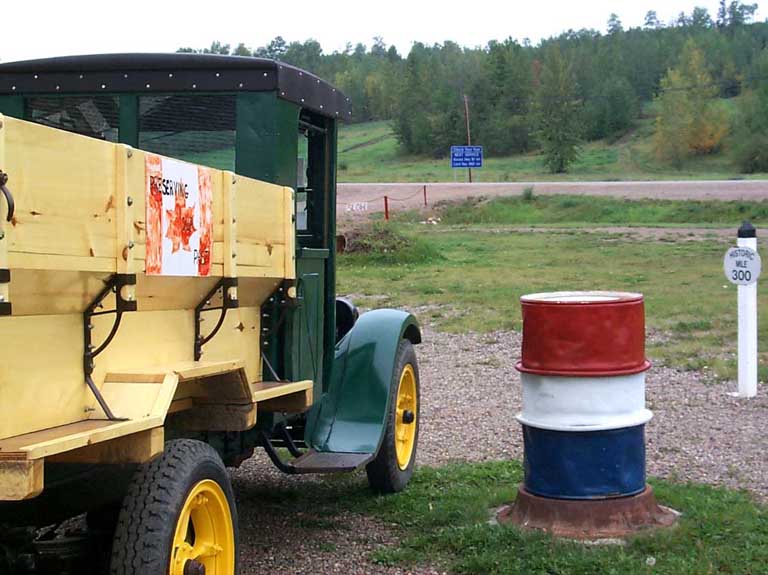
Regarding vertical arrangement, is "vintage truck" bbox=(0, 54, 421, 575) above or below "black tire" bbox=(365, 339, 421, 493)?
above

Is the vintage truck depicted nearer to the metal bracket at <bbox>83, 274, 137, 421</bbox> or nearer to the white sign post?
the metal bracket at <bbox>83, 274, 137, 421</bbox>

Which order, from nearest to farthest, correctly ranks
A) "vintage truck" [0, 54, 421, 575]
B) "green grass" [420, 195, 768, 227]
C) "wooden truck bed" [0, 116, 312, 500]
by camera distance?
"wooden truck bed" [0, 116, 312, 500] → "vintage truck" [0, 54, 421, 575] → "green grass" [420, 195, 768, 227]

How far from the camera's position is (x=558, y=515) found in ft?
17.1

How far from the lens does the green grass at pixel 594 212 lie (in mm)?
31781

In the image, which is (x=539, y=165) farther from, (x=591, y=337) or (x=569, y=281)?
(x=591, y=337)

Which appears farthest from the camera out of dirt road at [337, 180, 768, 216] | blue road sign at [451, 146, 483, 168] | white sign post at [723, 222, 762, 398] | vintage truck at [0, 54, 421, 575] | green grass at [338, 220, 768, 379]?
blue road sign at [451, 146, 483, 168]

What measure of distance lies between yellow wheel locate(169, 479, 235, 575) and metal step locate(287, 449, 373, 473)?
4.04ft

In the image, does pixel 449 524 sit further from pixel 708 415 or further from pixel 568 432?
pixel 708 415

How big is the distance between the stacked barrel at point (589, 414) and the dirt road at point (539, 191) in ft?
91.1

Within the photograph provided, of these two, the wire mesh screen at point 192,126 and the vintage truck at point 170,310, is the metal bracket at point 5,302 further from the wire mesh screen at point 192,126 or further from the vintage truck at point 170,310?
the wire mesh screen at point 192,126

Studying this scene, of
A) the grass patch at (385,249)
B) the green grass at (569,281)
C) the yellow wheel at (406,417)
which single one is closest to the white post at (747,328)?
the green grass at (569,281)

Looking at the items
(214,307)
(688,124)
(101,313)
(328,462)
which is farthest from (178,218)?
(688,124)

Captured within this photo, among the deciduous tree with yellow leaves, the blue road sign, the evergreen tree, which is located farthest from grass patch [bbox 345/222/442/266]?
the deciduous tree with yellow leaves

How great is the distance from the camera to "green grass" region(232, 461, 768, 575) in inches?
188
